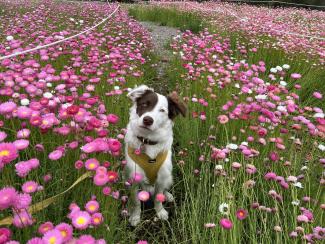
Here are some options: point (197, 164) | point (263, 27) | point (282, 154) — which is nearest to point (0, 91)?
point (197, 164)

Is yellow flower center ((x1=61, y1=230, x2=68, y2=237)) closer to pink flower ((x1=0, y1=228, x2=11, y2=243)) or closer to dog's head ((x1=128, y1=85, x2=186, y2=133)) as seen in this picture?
pink flower ((x1=0, y1=228, x2=11, y2=243))

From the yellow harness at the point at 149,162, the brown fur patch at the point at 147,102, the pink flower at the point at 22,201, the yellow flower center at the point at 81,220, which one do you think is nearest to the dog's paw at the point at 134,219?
the yellow harness at the point at 149,162

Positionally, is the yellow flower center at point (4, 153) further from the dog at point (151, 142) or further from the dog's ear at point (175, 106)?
the dog's ear at point (175, 106)

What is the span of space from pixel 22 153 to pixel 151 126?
0.96 metres

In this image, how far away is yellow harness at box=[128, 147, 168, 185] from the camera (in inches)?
111

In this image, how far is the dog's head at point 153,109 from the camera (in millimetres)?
2739

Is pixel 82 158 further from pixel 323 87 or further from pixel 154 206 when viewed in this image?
pixel 323 87

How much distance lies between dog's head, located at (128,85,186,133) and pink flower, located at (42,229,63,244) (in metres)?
1.52

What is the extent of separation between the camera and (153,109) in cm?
285

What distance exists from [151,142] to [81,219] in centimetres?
152

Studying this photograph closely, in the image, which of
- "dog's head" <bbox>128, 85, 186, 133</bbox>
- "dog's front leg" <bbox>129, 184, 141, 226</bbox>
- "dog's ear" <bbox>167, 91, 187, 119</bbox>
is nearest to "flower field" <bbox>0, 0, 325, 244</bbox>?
"dog's front leg" <bbox>129, 184, 141, 226</bbox>

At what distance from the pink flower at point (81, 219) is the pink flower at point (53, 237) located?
0.59ft

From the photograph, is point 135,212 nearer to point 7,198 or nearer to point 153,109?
point 153,109

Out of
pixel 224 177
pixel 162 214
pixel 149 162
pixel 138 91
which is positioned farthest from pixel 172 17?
pixel 224 177
